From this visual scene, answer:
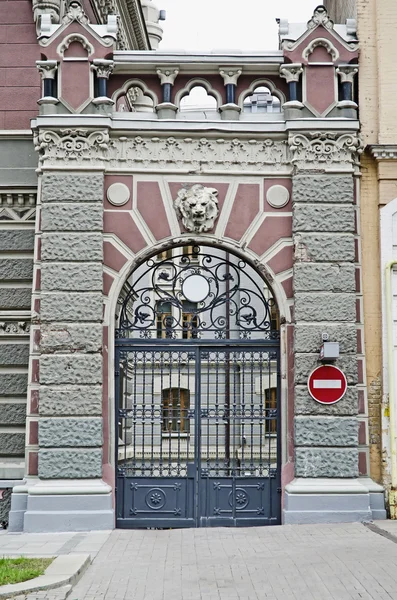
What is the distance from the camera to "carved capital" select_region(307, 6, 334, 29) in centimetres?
1366

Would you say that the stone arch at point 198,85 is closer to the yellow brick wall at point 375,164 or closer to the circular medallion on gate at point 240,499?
the yellow brick wall at point 375,164

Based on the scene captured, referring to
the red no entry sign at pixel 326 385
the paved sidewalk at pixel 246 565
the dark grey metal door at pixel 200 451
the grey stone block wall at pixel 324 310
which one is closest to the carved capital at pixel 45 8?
the grey stone block wall at pixel 324 310

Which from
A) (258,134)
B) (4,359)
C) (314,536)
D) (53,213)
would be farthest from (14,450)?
(258,134)

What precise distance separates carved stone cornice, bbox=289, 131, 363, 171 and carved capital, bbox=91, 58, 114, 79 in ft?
9.36

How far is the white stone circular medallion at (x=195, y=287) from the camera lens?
13.7m

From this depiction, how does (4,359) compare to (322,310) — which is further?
(4,359)

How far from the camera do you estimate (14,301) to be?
14.5m

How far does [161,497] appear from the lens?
13.4 m

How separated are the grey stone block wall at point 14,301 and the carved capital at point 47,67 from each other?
1498mm

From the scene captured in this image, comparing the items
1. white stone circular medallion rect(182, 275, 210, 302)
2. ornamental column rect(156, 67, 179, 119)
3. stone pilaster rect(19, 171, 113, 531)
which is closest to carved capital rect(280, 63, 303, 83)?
ornamental column rect(156, 67, 179, 119)

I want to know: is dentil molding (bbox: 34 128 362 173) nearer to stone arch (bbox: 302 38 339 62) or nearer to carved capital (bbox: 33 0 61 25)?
stone arch (bbox: 302 38 339 62)

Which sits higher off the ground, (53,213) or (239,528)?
(53,213)

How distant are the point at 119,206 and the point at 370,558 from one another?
20.4 feet

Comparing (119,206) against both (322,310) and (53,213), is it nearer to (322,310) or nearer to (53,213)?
(53,213)
